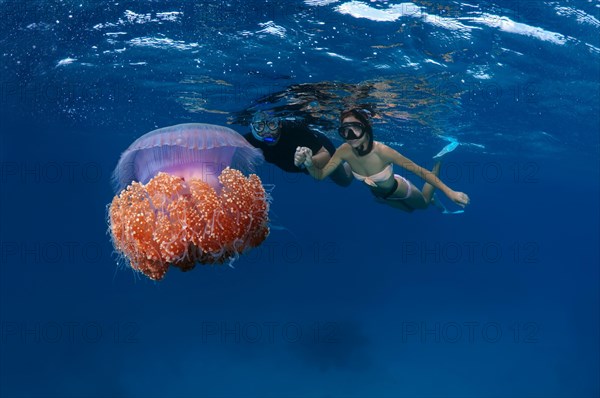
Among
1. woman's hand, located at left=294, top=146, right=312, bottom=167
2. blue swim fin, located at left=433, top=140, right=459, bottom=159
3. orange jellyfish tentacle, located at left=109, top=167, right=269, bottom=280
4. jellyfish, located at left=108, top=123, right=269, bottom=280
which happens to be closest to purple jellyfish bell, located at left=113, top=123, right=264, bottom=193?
jellyfish, located at left=108, top=123, right=269, bottom=280

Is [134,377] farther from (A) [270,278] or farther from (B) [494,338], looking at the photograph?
(B) [494,338]

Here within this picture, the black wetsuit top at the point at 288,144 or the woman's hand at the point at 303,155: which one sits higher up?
the woman's hand at the point at 303,155

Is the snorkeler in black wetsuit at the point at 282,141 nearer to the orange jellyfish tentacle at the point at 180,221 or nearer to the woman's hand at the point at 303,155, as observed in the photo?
the woman's hand at the point at 303,155

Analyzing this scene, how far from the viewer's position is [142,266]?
13.7 ft

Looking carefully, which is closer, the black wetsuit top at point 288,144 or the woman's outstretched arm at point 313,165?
the woman's outstretched arm at point 313,165

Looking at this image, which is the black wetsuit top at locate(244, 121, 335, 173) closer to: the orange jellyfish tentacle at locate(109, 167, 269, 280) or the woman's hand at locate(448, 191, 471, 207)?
the woman's hand at locate(448, 191, 471, 207)

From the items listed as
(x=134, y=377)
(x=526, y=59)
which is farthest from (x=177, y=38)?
(x=134, y=377)

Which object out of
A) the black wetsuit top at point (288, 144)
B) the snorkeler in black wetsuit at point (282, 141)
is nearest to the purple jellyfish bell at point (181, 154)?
the snorkeler in black wetsuit at point (282, 141)

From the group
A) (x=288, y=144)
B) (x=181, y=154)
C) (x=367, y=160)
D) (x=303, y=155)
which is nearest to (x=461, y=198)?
(x=367, y=160)

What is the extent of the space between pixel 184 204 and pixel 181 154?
0.75 metres

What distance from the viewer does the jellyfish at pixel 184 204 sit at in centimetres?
398

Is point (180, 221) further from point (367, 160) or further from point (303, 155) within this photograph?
point (367, 160)

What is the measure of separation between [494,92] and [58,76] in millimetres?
11680

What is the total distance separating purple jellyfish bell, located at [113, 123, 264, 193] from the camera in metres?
4.41
